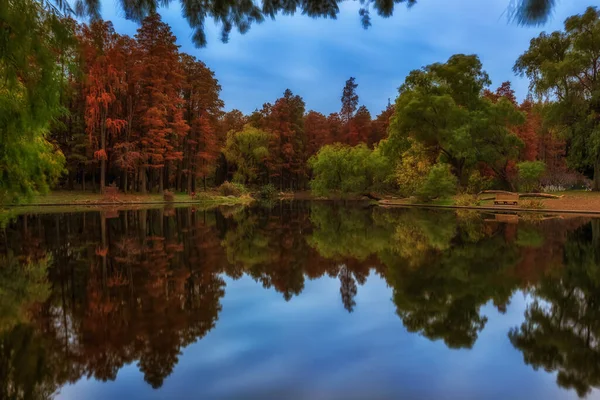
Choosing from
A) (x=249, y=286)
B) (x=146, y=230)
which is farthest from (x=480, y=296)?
(x=146, y=230)

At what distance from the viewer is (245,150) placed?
2299 inches

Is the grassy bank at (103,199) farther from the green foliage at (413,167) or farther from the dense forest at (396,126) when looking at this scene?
the green foliage at (413,167)

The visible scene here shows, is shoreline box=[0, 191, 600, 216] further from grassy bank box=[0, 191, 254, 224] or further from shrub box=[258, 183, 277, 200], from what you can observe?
shrub box=[258, 183, 277, 200]

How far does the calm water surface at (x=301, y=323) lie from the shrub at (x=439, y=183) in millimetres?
19802

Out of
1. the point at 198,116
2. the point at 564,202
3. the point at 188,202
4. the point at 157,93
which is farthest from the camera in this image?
the point at 198,116

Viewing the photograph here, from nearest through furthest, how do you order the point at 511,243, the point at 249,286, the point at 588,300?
the point at 588,300
the point at 249,286
the point at 511,243

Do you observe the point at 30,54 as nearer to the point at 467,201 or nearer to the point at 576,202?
the point at 467,201

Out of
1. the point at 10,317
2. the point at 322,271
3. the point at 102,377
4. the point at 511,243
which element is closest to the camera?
the point at 102,377

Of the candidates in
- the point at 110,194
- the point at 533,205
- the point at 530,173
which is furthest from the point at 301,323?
the point at 110,194

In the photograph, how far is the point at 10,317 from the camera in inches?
241

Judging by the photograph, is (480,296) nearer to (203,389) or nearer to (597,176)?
(203,389)

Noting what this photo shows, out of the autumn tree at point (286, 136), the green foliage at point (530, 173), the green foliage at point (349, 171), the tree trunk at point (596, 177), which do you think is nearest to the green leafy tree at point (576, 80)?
the tree trunk at point (596, 177)

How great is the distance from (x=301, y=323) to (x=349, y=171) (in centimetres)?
4255

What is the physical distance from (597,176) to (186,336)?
35532 millimetres
